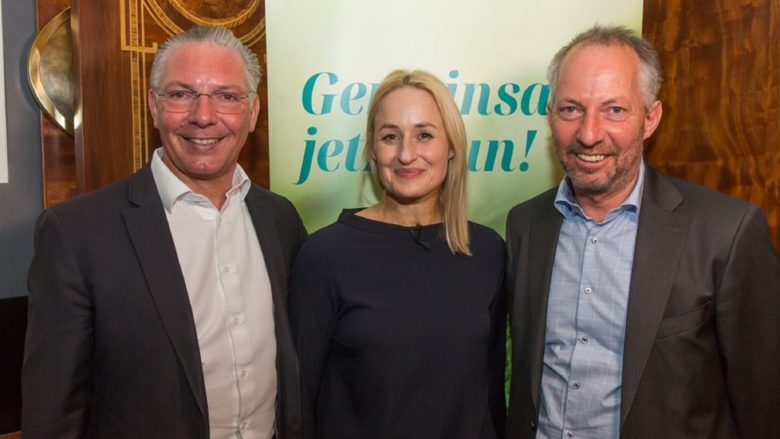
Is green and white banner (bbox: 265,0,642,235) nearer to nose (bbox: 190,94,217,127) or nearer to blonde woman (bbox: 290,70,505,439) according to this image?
blonde woman (bbox: 290,70,505,439)

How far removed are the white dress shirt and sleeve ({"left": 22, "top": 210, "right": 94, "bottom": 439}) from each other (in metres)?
0.29

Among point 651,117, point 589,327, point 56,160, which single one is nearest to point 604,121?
point 651,117

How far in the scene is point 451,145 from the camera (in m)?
2.24

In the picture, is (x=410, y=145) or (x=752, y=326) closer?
(x=752, y=326)

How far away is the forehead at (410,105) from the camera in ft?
7.13

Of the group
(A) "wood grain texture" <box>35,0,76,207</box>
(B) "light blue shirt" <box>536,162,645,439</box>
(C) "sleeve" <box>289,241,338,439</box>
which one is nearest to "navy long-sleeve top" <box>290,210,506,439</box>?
(C) "sleeve" <box>289,241,338,439</box>

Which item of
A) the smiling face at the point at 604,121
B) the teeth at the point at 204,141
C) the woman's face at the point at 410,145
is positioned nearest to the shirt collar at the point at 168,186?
the teeth at the point at 204,141

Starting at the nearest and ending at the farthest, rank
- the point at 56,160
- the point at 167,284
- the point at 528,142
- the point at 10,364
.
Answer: the point at 167,284 < the point at 528,142 < the point at 10,364 < the point at 56,160

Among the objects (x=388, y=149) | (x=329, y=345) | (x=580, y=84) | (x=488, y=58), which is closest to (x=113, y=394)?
(x=329, y=345)

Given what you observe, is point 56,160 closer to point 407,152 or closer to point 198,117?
point 198,117

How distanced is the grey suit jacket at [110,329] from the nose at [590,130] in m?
1.19

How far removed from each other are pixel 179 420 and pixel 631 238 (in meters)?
1.36

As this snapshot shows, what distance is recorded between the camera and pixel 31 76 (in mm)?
3422

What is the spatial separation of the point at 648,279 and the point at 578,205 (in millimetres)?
311
